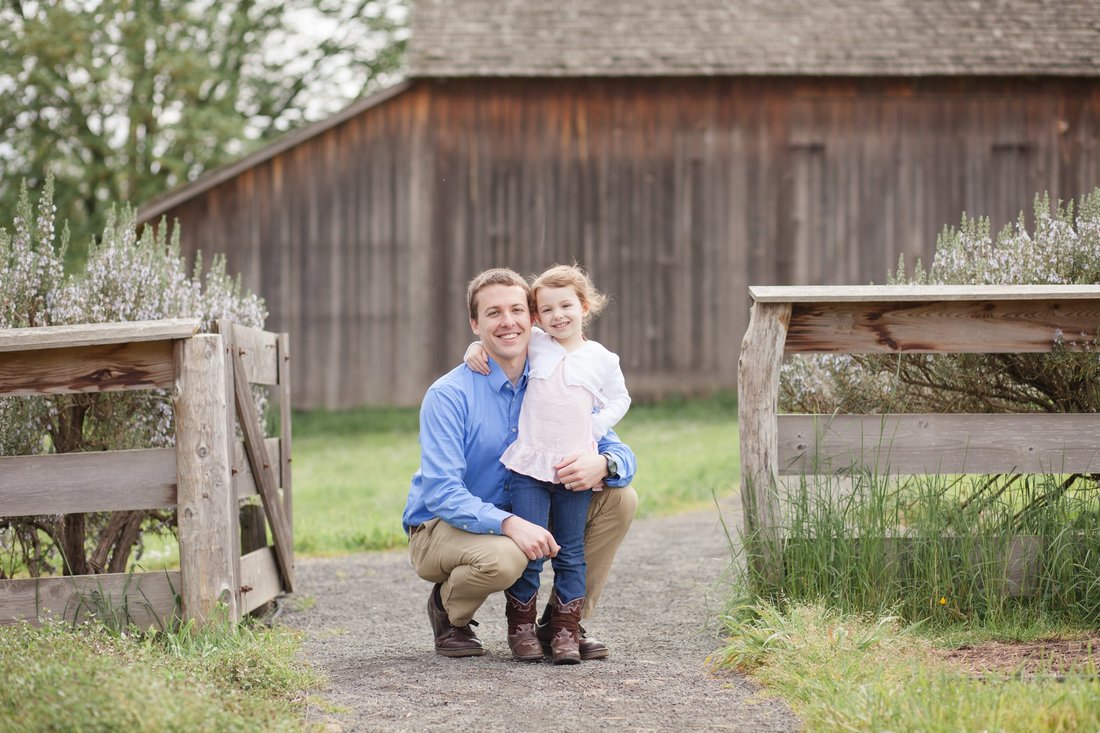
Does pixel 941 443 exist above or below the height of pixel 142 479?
above

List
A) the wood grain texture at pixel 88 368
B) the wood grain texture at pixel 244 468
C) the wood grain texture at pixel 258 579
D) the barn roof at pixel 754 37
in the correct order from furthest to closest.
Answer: the barn roof at pixel 754 37, the wood grain texture at pixel 258 579, the wood grain texture at pixel 244 468, the wood grain texture at pixel 88 368

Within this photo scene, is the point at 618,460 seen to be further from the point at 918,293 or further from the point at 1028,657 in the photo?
the point at 1028,657

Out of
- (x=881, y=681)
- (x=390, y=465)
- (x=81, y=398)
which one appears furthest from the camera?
(x=390, y=465)

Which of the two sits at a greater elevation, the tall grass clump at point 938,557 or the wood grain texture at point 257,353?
the wood grain texture at point 257,353

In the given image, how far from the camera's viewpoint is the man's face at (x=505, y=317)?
4828mm

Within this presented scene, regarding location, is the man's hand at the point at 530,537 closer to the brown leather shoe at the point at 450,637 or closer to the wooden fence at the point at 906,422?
the brown leather shoe at the point at 450,637

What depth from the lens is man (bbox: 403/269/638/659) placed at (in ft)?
15.4

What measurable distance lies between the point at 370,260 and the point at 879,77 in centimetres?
788

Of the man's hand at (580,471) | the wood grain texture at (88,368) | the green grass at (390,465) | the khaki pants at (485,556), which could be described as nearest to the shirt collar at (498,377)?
the man's hand at (580,471)

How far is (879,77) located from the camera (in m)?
16.8

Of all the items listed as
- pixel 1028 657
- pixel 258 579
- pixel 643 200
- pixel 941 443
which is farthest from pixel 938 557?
pixel 643 200

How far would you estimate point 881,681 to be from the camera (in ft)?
12.9

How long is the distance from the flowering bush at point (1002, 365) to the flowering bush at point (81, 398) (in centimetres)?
351

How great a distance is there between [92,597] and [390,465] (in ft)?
26.4
